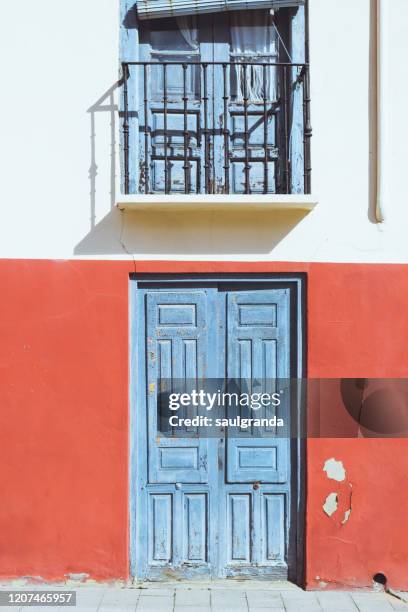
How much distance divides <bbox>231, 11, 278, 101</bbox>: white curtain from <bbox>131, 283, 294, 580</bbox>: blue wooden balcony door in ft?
5.32

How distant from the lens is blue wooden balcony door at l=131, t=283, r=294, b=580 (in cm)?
557

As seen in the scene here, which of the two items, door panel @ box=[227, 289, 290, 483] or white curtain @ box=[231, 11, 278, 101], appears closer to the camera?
door panel @ box=[227, 289, 290, 483]

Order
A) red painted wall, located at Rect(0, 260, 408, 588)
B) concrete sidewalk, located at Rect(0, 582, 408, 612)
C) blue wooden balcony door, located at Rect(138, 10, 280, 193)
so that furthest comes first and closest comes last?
blue wooden balcony door, located at Rect(138, 10, 280, 193) → red painted wall, located at Rect(0, 260, 408, 588) → concrete sidewalk, located at Rect(0, 582, 408, 612)

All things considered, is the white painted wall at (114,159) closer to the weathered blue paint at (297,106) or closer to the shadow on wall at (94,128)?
the shadow on wall at (94,128)

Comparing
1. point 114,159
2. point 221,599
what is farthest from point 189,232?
point 221,599

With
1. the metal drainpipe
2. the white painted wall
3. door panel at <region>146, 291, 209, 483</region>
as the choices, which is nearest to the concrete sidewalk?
door panel at <region>146, 291, 209, 483</region>

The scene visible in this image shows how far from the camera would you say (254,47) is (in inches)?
227

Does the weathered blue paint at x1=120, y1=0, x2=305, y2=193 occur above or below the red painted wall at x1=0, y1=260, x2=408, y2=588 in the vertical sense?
above

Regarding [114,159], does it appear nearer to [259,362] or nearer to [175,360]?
[175,360]

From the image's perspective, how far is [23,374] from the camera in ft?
17.8

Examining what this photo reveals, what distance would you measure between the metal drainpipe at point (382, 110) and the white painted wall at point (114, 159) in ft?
0.23

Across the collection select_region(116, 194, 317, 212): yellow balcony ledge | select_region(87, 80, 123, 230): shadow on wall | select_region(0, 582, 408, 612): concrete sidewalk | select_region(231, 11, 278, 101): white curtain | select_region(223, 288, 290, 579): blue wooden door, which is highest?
select_region(231, 11, 278, 101): white curtain

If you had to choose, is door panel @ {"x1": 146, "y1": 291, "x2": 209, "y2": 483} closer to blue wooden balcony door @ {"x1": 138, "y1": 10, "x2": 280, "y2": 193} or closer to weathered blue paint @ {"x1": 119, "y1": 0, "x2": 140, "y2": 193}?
blue wooden balcony door @ {"x1": 138, "y1": 10, "x2": 280, "y2": 193}

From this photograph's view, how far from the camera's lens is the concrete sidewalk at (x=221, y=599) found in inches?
204
